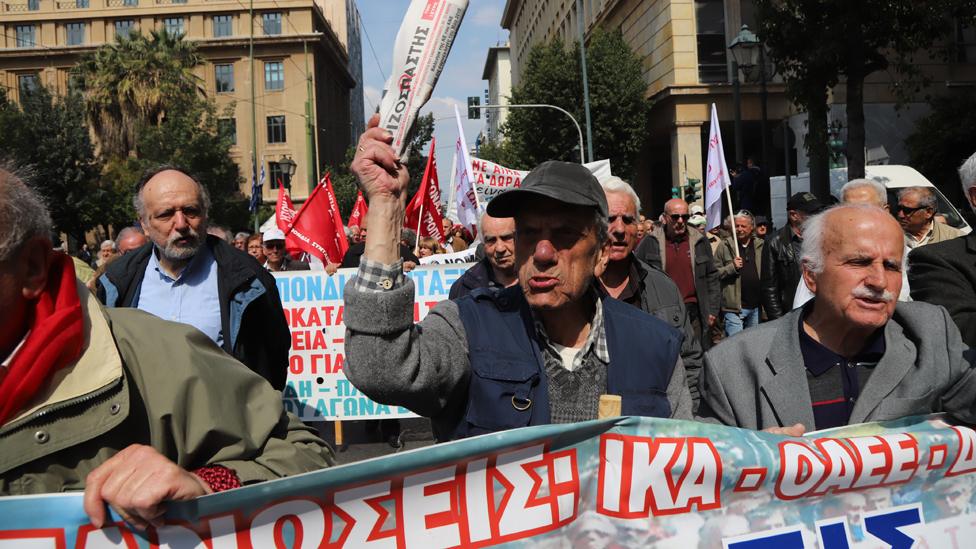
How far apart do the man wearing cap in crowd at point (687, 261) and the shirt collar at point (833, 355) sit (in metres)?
4.60

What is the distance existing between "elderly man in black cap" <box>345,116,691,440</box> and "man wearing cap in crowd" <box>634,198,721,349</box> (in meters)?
5.00

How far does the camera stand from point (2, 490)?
6.00 feet

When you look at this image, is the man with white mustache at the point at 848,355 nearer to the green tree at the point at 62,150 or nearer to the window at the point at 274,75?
the green tree at the point at 62,150

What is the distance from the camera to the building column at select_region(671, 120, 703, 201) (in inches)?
1244

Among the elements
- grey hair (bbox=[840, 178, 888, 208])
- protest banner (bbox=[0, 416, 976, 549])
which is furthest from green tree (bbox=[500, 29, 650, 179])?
protest banner (bbox=[0, 416, 976, 549])

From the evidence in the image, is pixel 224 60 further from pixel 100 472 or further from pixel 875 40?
pixel 100 472

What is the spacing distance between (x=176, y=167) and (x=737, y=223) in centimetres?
808

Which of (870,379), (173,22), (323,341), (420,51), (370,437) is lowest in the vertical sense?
(370,437)

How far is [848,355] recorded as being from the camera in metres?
2.79

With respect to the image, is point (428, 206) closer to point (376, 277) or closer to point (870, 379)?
point (870, 379)

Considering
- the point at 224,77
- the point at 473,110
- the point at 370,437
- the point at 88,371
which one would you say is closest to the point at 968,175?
the point at 88,371

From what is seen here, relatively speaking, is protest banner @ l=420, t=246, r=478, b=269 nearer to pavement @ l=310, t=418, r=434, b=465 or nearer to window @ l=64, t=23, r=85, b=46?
pavement @ l=310, t=418, r=434, b=465

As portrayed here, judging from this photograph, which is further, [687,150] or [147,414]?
[687,150]

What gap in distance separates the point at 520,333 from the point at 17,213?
1237 millimetres
